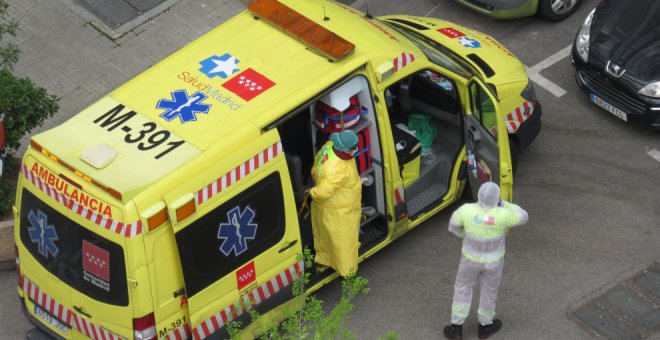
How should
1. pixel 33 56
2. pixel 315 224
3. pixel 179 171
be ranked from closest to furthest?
1. pixel 179 171
2. pixel 315 224
3. pixel 33 56

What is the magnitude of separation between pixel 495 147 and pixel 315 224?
5.27ft

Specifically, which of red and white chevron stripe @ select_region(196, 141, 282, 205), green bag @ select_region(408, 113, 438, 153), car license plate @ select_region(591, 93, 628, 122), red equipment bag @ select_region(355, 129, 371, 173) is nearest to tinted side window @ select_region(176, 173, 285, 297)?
red and white chevron stripe @ select_region(196, 141, 282, 205)

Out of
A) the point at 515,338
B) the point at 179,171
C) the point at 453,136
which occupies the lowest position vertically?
the point at 515,338

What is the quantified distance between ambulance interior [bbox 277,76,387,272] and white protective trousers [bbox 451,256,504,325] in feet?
3.24

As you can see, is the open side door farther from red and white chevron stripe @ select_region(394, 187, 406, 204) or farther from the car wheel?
the car wheel

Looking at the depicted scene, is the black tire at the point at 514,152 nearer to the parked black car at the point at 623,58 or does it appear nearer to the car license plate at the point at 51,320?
the parked black car at the point at 623,58

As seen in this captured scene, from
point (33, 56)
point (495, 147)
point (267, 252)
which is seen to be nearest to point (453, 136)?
point (495, 147)

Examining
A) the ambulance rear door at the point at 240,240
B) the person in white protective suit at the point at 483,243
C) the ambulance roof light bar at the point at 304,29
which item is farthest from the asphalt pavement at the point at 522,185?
the ambulance roof light bar at the point at 304,29

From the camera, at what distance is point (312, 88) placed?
8453 millimetres

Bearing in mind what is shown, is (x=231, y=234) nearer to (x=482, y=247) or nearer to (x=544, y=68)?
(x=482, y=247)

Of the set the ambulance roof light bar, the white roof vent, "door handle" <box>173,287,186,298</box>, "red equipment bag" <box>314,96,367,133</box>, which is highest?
the ambulance roof light bar

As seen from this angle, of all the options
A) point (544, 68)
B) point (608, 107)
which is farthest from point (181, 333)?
point (544, 68)

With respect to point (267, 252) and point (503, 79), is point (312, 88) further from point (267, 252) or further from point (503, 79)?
point (503, 79)

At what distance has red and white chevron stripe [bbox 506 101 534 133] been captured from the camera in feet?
33.1
